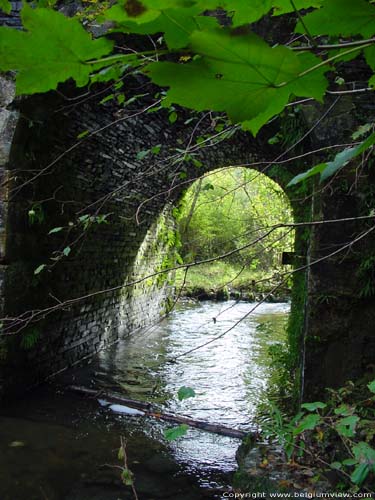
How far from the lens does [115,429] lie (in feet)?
13.4

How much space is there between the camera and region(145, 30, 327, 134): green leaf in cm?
34

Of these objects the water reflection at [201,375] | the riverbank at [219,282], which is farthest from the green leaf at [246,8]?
the riverbank at [219,282]

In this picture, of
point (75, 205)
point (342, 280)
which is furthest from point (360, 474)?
point (75, 205)

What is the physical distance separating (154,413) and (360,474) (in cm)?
271

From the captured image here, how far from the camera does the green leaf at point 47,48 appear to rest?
1.11ft

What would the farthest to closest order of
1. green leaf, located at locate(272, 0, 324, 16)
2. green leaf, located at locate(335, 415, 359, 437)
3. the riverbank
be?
the riverbank → green leaf, located at locate(335, 415, 359, 437) → green leaf, located at locate(272, 0, 324, 16)

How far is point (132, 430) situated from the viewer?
13.5 feet

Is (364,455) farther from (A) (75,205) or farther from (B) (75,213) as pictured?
(A) (75,205)

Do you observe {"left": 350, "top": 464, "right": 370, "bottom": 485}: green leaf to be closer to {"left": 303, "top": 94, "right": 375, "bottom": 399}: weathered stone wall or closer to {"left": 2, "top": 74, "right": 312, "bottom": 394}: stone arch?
{"left": 303, "top": 94, "right": 375, "bottom": 399}: weathered stone wall

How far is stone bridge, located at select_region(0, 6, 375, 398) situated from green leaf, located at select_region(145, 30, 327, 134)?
0.65 metres

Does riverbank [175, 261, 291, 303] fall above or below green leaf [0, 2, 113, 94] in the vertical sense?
below

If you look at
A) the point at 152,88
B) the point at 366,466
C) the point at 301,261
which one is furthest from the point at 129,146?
the point at 366,466

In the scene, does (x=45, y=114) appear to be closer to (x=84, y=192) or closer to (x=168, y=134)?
(x=84, y=192)

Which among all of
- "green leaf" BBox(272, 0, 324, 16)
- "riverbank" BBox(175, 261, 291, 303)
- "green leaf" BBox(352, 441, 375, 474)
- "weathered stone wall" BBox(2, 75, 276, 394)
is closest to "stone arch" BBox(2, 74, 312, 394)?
"weathered stone wall" BBox(2, 75, 276, 394)
